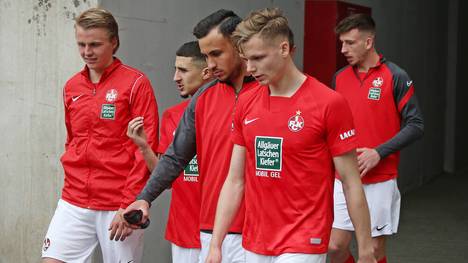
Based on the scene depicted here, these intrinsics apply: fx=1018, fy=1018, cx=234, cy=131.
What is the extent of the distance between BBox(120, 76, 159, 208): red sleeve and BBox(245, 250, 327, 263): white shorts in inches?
56.6

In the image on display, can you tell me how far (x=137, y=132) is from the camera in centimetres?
594

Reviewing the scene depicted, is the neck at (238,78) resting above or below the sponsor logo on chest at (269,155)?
above

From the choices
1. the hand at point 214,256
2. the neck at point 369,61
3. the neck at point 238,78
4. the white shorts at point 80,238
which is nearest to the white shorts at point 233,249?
the hand at point 214,256

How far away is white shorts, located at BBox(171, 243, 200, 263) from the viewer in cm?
629

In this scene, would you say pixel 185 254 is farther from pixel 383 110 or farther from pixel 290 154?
pixel 383 110

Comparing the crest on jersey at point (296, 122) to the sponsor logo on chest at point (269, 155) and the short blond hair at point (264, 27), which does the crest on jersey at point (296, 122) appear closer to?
the sponsor logo on chest at point (269, 155)

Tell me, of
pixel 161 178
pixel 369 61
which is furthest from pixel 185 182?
pixel 369 61

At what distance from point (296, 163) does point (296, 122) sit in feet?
0.65

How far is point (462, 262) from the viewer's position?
1008 centimetres

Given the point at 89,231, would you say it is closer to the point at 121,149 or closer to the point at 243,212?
the point at 121,149

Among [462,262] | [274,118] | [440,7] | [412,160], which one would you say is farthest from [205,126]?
[440,7]

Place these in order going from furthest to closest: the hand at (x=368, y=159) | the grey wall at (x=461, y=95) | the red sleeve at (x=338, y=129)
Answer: the grey wall at (x=461, y=95)
the hand at (x=368, y=159)
the red sleeve at (x=338, y=129)

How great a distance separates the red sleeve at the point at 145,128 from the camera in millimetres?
6289

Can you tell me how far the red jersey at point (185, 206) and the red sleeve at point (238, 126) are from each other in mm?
1194
